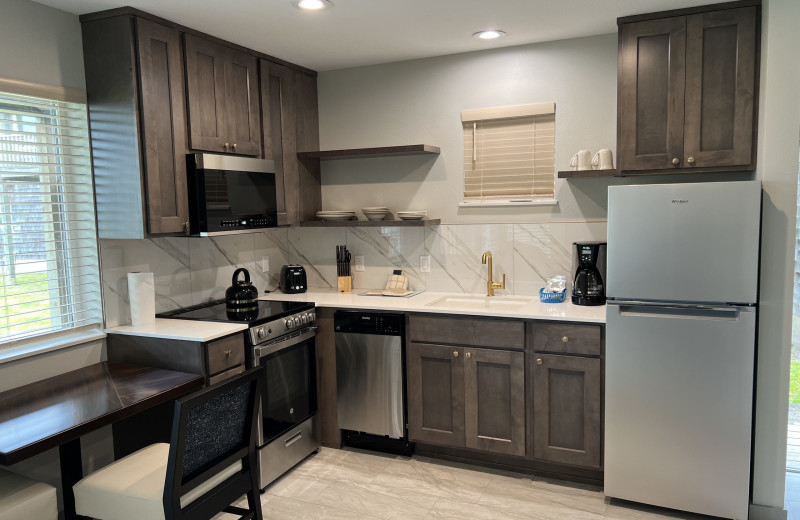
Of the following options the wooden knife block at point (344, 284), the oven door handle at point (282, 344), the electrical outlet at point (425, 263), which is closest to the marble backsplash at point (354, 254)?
the electrical outlet at point (425, 263)

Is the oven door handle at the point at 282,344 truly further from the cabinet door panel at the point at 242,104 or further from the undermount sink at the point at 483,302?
the cabinet door panel at the point at 242,104

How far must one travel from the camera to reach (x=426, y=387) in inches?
135

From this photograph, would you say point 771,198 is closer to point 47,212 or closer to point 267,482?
point 267,482

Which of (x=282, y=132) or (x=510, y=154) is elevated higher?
(x=282, y=132)

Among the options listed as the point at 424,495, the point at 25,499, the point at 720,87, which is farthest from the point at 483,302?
the point at 25,499

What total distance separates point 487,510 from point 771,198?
2.04 m

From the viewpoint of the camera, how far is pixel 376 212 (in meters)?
3.94

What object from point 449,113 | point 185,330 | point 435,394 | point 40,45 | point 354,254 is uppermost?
point 40,45

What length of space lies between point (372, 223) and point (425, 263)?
1.56 feet

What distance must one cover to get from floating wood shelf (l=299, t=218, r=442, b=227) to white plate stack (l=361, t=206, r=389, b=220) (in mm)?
94

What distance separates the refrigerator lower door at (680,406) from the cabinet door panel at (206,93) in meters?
2.35

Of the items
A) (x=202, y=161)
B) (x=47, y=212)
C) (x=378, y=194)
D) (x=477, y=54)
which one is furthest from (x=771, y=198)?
(x=47, y=212)

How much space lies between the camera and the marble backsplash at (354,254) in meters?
3.25

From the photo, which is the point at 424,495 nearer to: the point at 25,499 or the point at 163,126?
the point at 25,499
